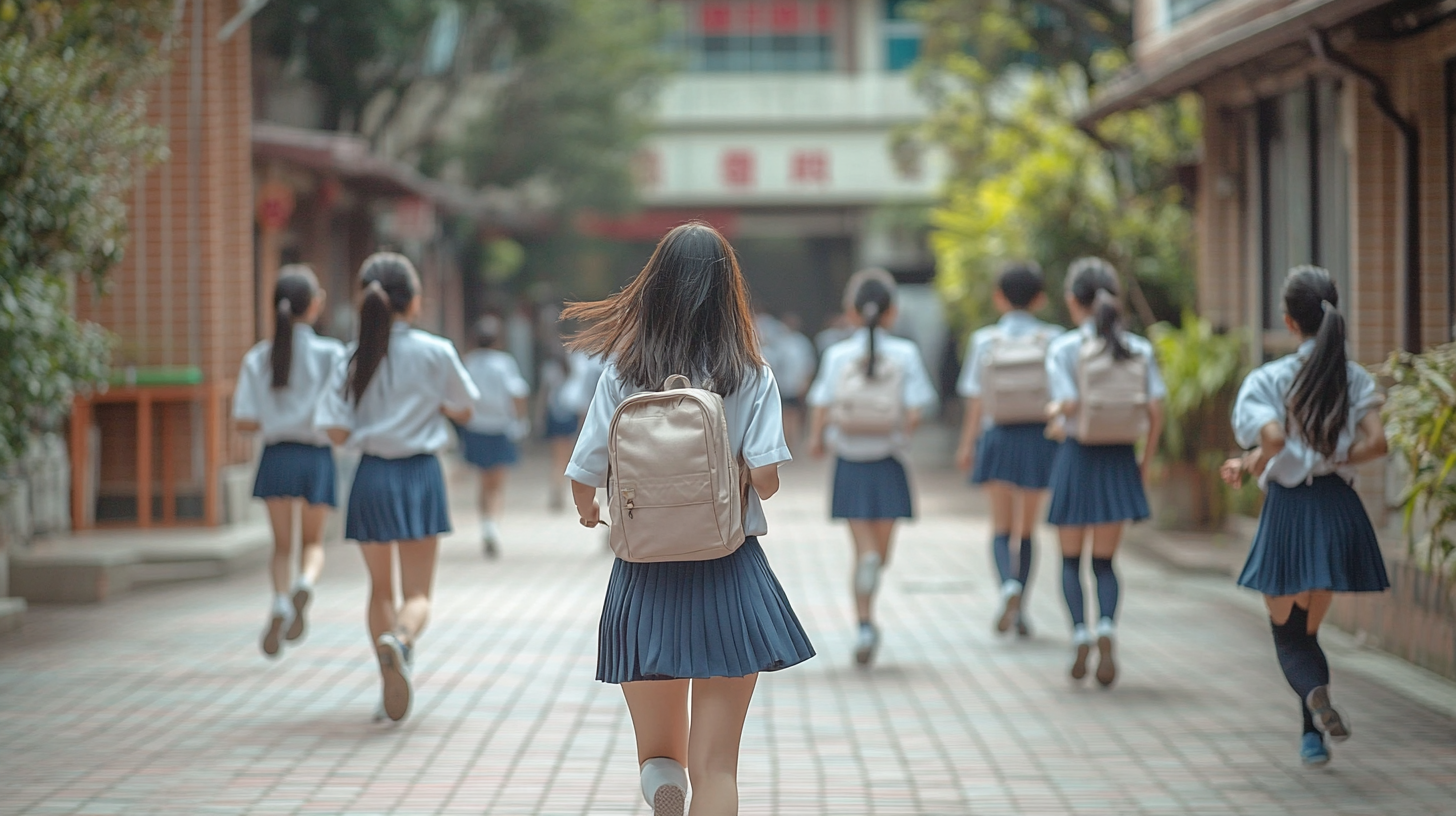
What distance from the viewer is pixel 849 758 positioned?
20.1ft

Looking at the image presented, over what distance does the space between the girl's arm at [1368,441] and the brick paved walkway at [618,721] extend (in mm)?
1140

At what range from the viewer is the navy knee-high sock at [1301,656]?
579 cm

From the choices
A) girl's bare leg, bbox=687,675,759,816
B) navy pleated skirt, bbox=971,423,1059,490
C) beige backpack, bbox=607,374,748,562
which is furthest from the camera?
navy pleated skirt, bbox=971,423,1059,490

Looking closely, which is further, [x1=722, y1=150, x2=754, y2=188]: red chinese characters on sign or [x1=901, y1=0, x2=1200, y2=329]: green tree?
[x1=722, y1=150, x2=754, y2=188]: red chinese characters on sign

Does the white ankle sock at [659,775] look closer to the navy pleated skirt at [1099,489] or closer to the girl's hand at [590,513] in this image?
the girl's hand at [590,513]

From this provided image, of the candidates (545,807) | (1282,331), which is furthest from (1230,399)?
(545,807)

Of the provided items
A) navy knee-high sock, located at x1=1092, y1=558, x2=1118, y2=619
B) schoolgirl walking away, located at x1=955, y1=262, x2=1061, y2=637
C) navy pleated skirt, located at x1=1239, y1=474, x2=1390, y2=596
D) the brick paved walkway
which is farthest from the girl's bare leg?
schoolgirl walking away, located at x1=955, y1=262, x2=1061, y2=637

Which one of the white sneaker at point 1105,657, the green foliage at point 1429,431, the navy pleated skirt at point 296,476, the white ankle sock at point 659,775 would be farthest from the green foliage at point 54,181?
the green foliage at point 1429,431

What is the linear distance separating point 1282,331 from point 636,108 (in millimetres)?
16011

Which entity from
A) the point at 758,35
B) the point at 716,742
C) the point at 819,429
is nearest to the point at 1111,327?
the point at 819,429

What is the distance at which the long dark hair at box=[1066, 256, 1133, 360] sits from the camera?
7374 millimetres

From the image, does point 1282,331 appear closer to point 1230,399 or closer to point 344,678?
point 1230,399

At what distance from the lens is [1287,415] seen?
18.8 ft

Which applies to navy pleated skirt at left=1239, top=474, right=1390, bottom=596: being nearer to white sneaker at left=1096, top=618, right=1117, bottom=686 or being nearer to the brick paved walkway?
the brick paved walkway
